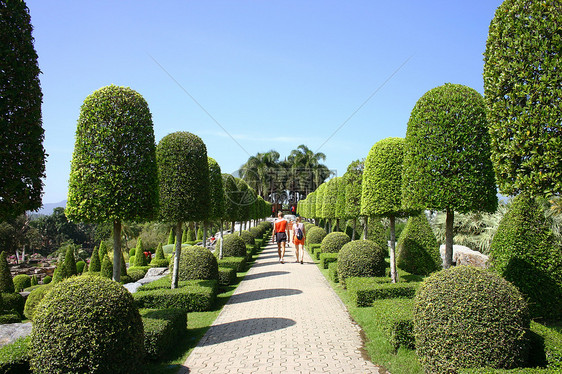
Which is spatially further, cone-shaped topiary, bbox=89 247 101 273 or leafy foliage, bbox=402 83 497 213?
cone-shaped topiary, bbox=89 247 101 273

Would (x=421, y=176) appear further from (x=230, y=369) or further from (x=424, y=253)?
(x=424, y=253)

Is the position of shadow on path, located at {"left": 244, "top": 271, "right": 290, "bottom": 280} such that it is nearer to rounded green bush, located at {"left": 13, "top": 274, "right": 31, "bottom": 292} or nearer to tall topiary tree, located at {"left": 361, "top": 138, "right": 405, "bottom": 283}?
tall topiary tree, located at {"left": 361, "top": 138, "right": 405, "bottom": 283}

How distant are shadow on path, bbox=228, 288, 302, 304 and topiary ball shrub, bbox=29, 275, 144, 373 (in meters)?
5.94

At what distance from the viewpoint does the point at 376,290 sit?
31.4ft

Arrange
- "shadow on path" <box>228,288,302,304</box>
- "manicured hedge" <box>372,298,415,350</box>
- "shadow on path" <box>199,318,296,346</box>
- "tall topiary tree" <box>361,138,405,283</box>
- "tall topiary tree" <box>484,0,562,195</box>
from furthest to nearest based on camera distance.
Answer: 1. "shadow on path" <box>228,288,302,304</box>
2. "tall topiary tree" <box>361,138,405,283</box>
3. "shadow on path" <box>199,318,296,346</box>
4. "manicured hedge" <box>372,298,415,350</box>
5. "tall topiary tree" <box>484,0,562,195</box>

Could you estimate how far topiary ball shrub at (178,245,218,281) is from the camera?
11.8 meters

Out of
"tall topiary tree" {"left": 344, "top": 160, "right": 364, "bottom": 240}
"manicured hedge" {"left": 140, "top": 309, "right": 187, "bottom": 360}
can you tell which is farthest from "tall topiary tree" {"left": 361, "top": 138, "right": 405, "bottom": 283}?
"manicured hedge" {"left": 140, "top": 309, "right": 187, "bottom": 360}

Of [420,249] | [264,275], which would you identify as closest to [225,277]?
[264,275]

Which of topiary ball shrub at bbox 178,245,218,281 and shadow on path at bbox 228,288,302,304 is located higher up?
topiary ball shrub at bbox 178,245,218,281

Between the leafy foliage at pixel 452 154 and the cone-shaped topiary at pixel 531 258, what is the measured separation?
59cm

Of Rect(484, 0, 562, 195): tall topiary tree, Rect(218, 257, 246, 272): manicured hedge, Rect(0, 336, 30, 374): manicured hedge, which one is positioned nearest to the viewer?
Rect(484, 0, 562, 195): tall topiary tree

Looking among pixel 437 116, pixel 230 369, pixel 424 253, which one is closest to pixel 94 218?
pixel 230 369

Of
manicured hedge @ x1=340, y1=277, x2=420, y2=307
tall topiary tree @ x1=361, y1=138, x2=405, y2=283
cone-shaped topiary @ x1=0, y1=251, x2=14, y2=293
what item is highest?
tall topiary tree @ x1=361, y1=138, x2=405, y2=283

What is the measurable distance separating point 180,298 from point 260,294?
9.66ft
